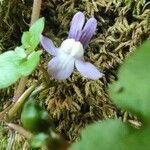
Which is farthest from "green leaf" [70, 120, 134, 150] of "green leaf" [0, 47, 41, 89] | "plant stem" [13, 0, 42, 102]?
"plant stem" [13, 0, 42, 102]

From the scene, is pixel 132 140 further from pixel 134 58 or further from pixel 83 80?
pixel 83 80

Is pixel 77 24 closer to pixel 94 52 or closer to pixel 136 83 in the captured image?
pixel 94 52

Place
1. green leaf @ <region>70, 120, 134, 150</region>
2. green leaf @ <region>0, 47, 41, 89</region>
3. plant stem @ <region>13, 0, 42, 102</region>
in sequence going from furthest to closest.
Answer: plant stem @ <region>13, 0, 42, 102</region>
green leaf @ <region>0, 47, 41, 89</region>
green leaf @ <region>70, 120, 134, 150</region>

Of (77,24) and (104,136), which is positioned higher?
(104,136)

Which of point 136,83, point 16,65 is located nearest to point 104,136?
point 136,83

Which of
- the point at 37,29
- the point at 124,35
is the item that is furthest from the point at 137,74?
the point at 124,35

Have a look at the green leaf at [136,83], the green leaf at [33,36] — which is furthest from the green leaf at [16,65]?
the green leaf at [136,83]

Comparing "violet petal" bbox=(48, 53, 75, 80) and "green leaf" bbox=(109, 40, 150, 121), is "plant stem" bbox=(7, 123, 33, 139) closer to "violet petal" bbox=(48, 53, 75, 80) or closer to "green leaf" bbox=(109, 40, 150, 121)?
"violet petal" bbox=(48, 53, 75, 80)
